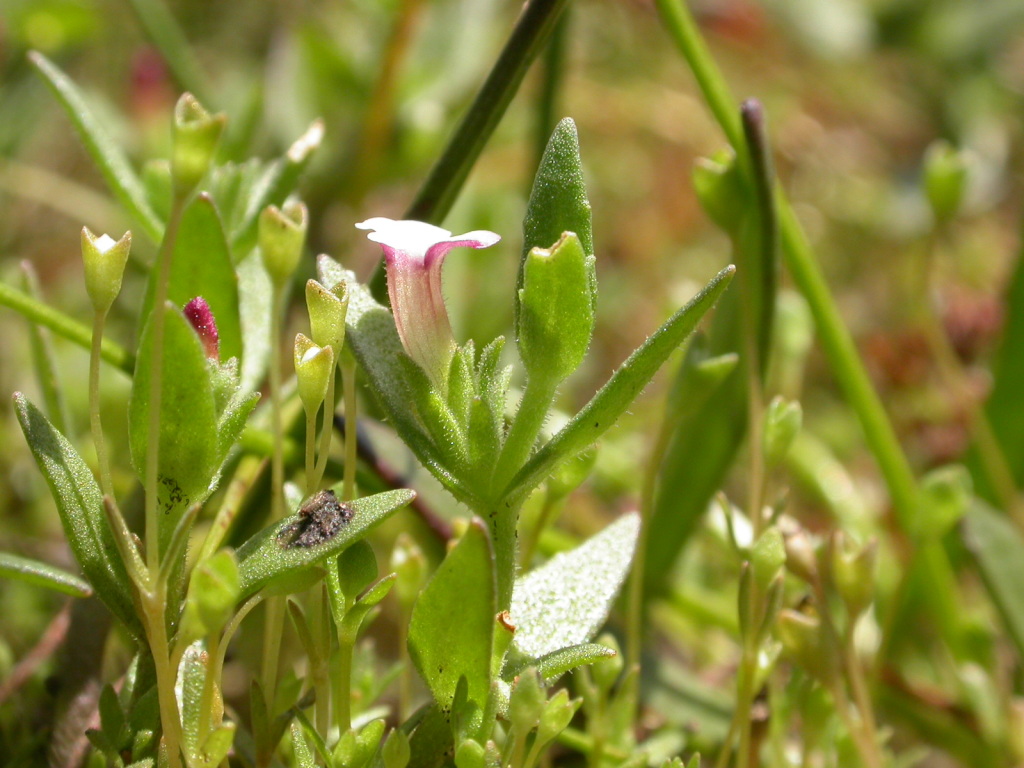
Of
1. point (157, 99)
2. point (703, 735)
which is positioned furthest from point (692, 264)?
point (703, 735)

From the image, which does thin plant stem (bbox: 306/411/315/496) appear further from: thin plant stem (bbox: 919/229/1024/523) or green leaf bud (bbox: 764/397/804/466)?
thin plant stem (bbox: 919/229/1024/523)

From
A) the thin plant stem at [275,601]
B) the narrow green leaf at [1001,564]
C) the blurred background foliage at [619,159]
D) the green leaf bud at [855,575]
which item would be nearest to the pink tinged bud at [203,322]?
the thin plant stem at [275,601]

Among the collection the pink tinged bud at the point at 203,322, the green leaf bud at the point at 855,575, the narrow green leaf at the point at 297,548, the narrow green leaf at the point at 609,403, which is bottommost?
the green leaf bud at the point at 855,575

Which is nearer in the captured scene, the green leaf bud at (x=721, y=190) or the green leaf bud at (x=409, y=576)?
the green leaf bud at (x=409, y=576)

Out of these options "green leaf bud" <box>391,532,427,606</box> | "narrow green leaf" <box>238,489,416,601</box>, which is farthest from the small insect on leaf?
"green leaf bud" <box>391,532,427,606</box>

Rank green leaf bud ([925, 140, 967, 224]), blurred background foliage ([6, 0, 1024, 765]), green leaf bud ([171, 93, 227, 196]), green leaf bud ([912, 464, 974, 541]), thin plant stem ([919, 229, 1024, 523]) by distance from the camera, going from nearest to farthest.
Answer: green leaf bud ([171, 93, 227, 196]), green leaf bud ([912, 464, 974, 541]), green leaf bud ([925, 140, 967, 224]), thin plant stem ([919, 229, 1024, 523]), blurred background foliage ([6, 0, 1024, 765])

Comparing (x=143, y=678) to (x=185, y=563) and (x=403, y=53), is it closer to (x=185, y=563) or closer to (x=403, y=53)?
(x=185, y=563)

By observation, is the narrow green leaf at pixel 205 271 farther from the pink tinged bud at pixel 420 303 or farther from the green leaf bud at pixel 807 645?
the green leaf bud at pixel 807 645
